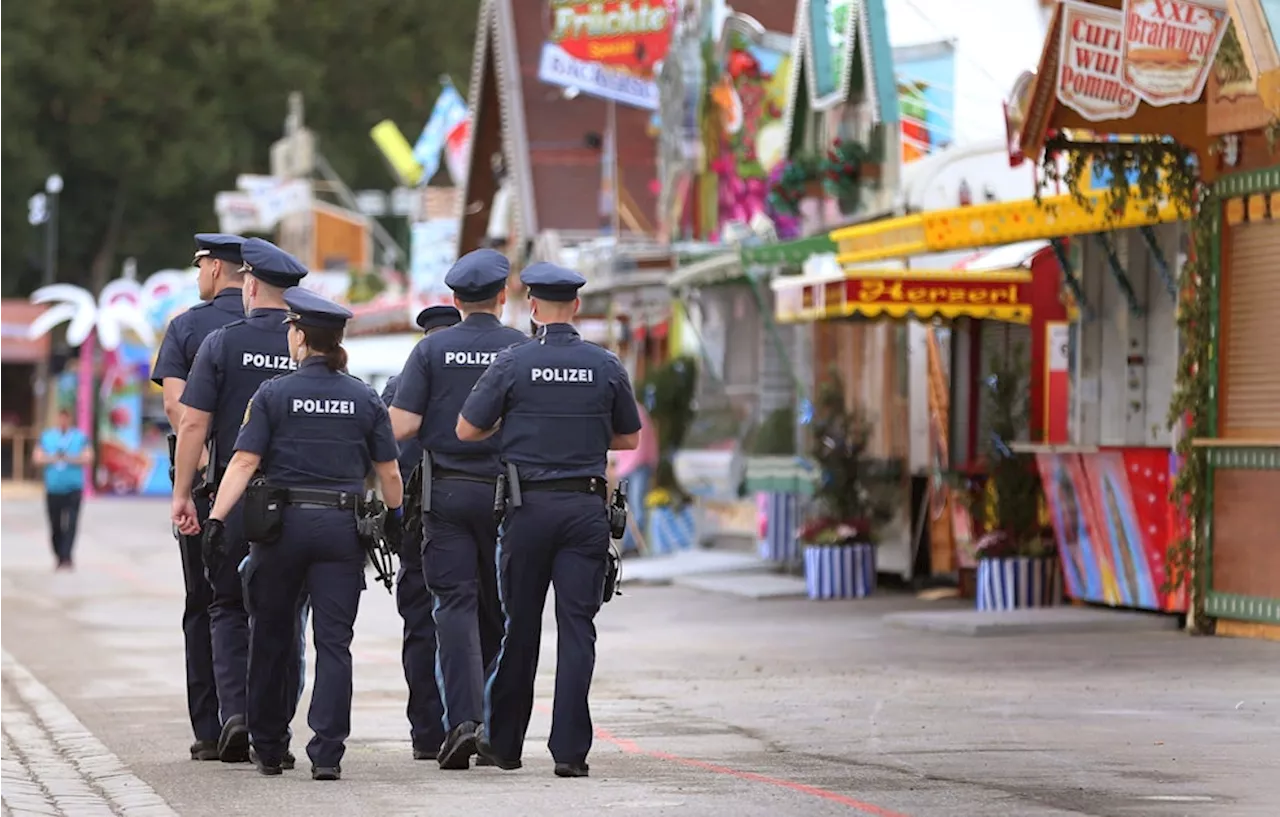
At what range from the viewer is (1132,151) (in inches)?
686

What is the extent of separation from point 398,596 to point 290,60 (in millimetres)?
56862

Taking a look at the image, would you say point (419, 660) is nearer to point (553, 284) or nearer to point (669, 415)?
point (553, 284)

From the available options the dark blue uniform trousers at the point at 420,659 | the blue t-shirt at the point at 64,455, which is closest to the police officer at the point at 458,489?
the dark blue uniform trousers at the point at 420,659

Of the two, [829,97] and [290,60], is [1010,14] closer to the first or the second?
[829,97]

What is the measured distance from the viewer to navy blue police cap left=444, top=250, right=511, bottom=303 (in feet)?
36.1

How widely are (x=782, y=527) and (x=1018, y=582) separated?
586cm

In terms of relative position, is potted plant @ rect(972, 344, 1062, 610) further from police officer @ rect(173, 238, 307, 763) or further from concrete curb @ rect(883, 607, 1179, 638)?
police officer @ rect(173, 238, 307, 763)

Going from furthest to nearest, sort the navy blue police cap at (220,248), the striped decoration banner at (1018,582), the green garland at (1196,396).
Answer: the striped decoration banner at (1018,582), the green garland at (1196,396), the navy blue police cap at (220,248)

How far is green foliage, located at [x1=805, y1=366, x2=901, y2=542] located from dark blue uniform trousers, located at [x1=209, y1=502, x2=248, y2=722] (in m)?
11.7

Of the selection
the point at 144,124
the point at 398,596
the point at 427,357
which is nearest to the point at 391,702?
the point at 398,596

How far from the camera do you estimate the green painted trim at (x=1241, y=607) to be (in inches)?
650

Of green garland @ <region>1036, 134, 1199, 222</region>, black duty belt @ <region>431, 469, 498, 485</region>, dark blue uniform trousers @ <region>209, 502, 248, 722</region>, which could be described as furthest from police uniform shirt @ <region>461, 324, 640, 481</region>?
green garland @ <region>1036, 134, 1199, 222</region>

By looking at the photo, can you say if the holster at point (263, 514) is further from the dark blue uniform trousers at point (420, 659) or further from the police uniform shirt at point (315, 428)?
the dark blue uniform trousers at point (420, 659)

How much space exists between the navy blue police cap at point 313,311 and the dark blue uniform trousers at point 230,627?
2.77ft
